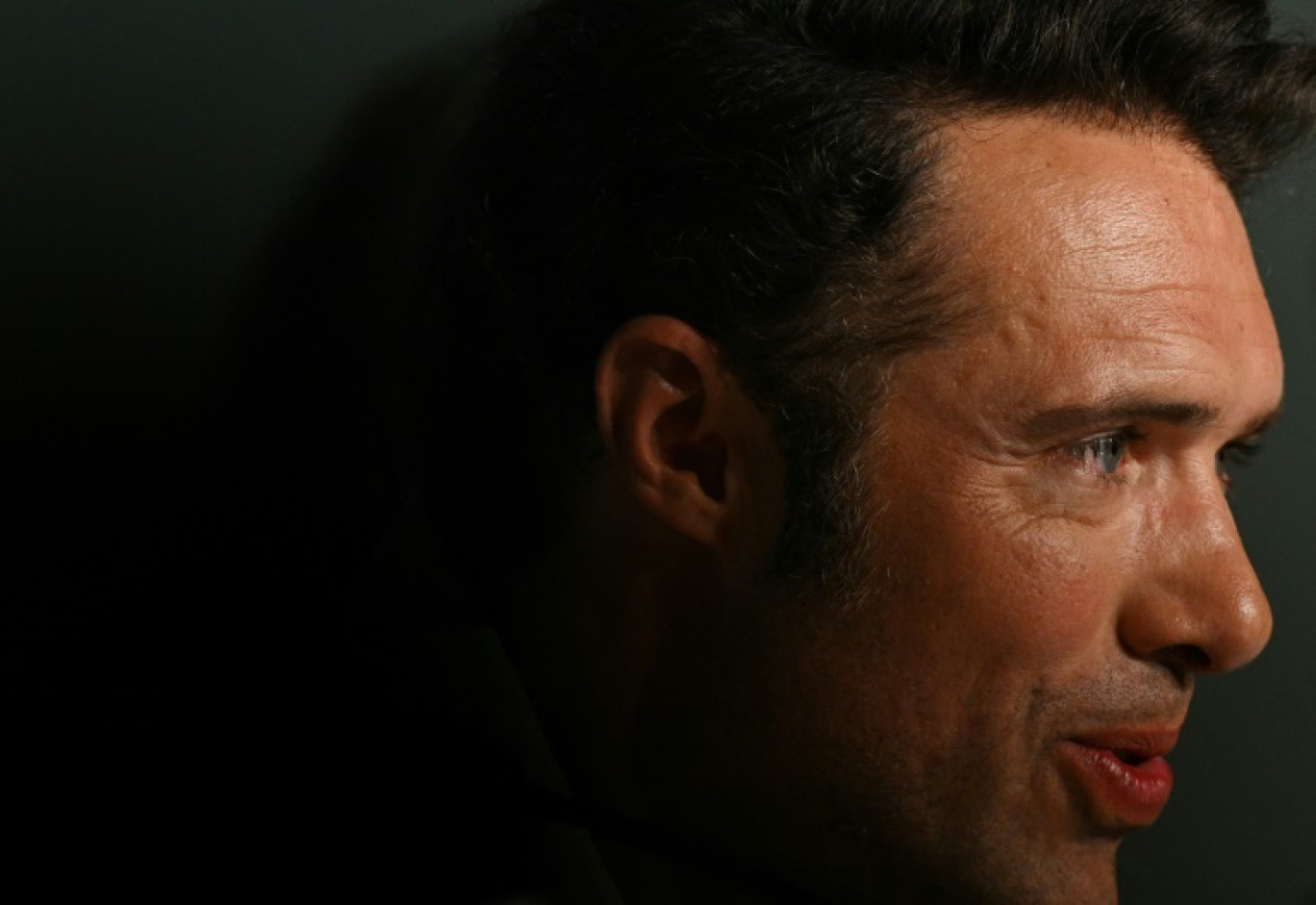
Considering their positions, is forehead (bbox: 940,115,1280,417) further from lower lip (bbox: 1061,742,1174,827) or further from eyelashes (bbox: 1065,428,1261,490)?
lower lip (bbox: 1061,742,1174,827)

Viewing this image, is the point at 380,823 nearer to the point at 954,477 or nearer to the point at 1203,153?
the point at 954,477

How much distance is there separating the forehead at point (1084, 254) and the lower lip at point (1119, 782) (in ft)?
0.75

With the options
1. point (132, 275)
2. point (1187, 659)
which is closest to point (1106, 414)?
point (1187, 659)

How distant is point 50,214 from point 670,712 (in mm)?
507

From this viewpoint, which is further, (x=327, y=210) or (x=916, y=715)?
(x=327, y=210)

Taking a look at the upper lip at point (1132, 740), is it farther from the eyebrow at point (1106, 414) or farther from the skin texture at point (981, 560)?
the eyebrow at point (1106, 414)

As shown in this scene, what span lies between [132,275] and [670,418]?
37 centimetres

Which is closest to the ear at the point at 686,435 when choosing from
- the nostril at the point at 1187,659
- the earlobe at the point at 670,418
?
the earlobe at the point at 670,418

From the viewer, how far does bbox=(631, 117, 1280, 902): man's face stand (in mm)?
941

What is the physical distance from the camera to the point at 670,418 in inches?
39.2

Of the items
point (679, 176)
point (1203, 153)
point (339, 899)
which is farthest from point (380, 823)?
point (1203, 153)

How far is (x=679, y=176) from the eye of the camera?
0.99 m

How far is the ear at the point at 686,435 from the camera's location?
0.98 metres

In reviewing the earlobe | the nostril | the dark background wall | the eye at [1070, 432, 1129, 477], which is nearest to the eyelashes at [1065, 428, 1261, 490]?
the eye at [1070, 432, 1129, 477]
